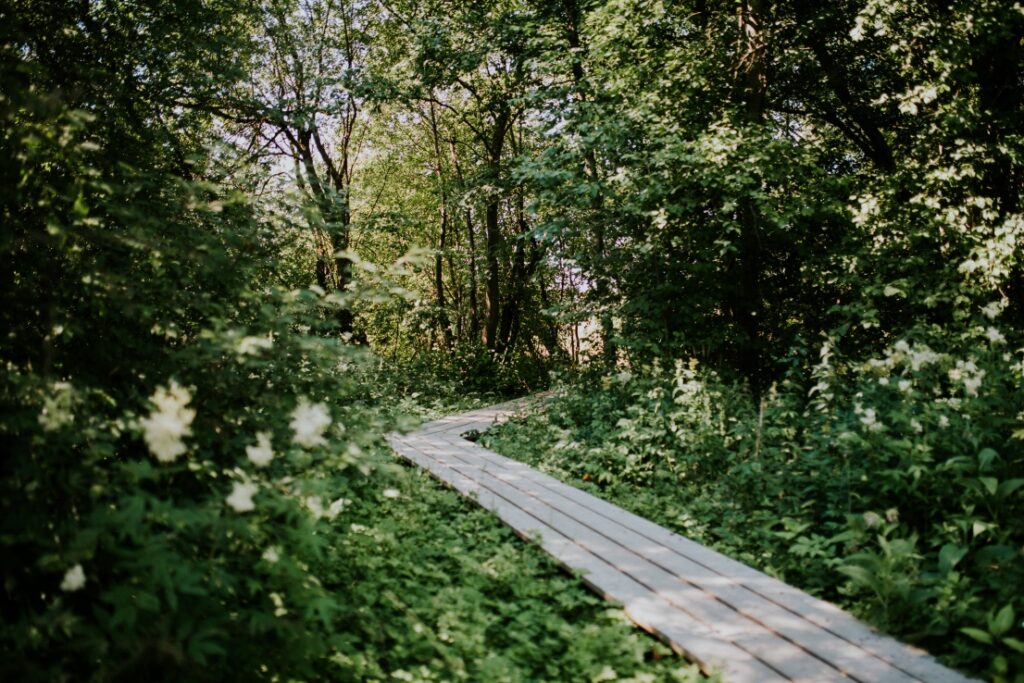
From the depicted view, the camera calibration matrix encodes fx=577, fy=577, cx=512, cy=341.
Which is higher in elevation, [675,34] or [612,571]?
[675,34]

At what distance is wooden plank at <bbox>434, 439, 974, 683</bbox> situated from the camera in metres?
2.74

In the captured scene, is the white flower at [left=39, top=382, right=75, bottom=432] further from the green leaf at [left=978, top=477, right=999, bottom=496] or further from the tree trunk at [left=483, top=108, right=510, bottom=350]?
the tree trunk at [left=483, top=108, right=510, bottom=350]

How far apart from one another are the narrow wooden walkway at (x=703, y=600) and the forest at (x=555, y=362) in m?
0.17

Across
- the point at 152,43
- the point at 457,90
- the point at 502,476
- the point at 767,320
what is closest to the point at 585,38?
the point at 457,90

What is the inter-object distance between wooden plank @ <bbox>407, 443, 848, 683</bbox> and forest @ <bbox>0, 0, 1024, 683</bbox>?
1.13 feet

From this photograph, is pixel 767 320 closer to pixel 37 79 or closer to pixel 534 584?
pixel 534 584

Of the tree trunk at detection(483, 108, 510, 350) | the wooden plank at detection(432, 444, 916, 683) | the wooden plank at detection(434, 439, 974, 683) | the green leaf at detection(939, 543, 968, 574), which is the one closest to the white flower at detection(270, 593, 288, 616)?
the wooden plank at detection(432, 444, 916, 683)

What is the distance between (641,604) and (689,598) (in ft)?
0.98

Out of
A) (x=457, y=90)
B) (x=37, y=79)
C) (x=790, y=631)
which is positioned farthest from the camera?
(x=457, y=90)

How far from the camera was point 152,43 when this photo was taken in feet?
15.1

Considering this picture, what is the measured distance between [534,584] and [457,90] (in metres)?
11.3

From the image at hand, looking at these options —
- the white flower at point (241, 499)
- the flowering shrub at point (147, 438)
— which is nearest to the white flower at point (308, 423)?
the flowering shrub at point (147, 438)

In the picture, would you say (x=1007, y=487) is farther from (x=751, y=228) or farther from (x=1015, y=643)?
(x=751, y=228)

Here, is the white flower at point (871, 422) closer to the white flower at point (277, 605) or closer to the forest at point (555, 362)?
the forest at point (555, 362)
